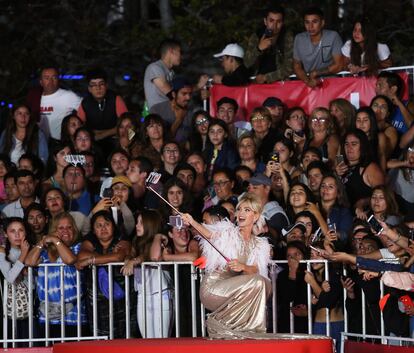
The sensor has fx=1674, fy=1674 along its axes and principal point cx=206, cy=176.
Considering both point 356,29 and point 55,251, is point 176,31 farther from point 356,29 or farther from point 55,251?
point 55,251

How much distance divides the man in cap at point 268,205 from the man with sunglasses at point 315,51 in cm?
226

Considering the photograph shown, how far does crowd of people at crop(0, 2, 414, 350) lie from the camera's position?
1634 cm

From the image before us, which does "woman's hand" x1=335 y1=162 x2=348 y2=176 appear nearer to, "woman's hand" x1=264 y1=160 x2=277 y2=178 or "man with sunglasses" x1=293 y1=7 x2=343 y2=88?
"woman's hand" x1=264 y1=160 x2=277 y2=178

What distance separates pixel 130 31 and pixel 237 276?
1118 centimetres

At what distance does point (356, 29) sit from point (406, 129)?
1.48m

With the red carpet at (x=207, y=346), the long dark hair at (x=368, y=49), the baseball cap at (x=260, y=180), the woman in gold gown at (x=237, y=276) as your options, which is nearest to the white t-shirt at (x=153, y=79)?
the long dark hair at (x=368, y=49)

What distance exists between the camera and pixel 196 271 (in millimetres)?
17266

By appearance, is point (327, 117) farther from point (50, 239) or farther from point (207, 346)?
point (207, 346)

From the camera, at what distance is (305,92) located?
20844 mm

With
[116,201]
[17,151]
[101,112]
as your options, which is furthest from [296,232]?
[17,151]

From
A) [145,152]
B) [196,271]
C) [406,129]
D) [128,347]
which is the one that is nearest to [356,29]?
[406,129]

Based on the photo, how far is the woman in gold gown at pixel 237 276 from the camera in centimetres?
1530

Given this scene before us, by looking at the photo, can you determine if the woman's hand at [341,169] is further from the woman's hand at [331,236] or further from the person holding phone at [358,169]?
the woman's hand at [331,236]

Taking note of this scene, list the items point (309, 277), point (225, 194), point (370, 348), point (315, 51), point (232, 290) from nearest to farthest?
point (232, 290) < point (370, 348) < point (309, 277) < point (225, 194) < point (315, 51)
